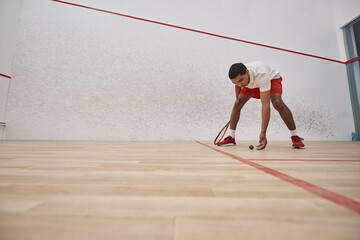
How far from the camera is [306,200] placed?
0.93 ft

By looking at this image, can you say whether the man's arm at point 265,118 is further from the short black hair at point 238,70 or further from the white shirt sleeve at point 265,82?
the short black hair at point 238,70

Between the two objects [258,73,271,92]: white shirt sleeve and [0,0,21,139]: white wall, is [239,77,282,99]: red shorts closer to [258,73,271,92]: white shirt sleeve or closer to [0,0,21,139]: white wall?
[258,73,271,92]: white shirt sleeve

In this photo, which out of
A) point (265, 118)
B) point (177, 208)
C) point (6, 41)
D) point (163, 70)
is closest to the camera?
point (177, 208)

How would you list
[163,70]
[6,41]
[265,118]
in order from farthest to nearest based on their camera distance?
1. [163,70]
2. [6,41]
3. [265,118]

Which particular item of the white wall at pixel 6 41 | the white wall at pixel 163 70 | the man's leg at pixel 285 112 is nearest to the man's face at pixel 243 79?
the man's leg at pixel 285 112

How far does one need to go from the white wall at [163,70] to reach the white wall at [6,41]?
3.1 inches

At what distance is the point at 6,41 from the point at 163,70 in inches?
92.5

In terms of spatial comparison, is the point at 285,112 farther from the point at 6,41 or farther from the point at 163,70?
the point at 6,41

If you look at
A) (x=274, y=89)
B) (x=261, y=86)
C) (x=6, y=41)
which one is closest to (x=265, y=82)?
(x=261, y=86)

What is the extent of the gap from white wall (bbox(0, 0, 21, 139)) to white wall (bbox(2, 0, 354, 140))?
0.26 ft

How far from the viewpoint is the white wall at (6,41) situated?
2.52 meters

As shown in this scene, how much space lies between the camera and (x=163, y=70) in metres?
2.93

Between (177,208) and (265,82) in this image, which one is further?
(265,82)

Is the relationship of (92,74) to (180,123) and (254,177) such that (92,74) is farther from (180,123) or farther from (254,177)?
(254,177)
